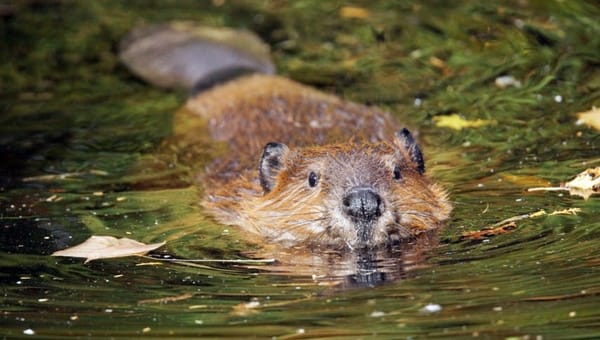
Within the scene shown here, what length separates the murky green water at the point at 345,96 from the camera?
16.3ft

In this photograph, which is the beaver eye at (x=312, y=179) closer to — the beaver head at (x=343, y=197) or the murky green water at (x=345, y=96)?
the beaver head at (x=343, y=197)

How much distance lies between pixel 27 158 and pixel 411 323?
4077 millimetres

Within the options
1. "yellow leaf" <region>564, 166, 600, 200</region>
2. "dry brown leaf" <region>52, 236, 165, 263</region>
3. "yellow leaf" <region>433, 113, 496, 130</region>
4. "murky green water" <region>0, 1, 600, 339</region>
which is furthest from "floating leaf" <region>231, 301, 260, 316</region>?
"yellow leaf" <region>433, 113, 496, 130</region>

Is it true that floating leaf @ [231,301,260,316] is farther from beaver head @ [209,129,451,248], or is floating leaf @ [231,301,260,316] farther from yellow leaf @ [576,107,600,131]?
yellow leaf @ [576,107,600,131]

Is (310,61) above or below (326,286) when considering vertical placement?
above

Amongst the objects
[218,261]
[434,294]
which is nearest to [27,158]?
[218,261]

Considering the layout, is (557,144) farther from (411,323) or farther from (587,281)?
(411,323)

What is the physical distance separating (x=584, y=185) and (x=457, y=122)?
1.86 m

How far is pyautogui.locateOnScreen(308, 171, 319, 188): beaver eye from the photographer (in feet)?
20.3

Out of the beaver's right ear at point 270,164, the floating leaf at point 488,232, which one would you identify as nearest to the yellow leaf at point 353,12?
the beaver's right ear at point 270,164

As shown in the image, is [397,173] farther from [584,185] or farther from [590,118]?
[590,118]

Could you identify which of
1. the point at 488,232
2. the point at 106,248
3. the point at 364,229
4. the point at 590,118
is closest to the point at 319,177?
the point at 364,229

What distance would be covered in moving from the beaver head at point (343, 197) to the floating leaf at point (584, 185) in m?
0.68

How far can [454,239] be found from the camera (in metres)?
5.98
